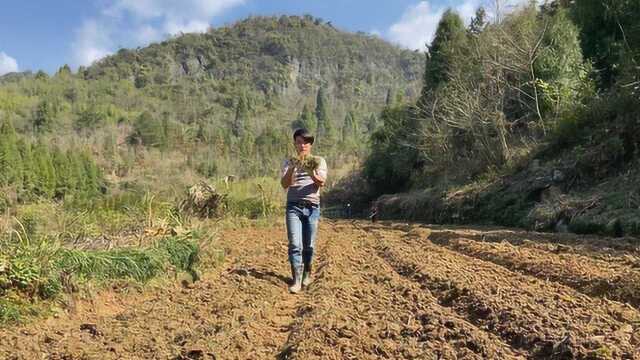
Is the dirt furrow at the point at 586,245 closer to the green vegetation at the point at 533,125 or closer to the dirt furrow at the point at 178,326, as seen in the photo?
the green vegetation at the point at 533,125

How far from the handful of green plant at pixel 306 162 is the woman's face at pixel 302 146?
51 millimetres

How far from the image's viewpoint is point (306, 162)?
19.0 feet

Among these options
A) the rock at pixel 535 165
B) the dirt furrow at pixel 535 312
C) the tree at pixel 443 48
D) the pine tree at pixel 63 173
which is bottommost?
the dirt furrow at pixel 535 312

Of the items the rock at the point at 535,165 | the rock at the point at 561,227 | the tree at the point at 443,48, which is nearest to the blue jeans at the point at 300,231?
the rock at the point at 561,227

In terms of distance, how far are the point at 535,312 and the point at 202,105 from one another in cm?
14494

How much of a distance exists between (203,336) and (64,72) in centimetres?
17219

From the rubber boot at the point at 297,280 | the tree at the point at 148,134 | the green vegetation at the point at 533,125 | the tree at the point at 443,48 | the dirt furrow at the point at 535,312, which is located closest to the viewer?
the dirt furrow at the point at 535,312

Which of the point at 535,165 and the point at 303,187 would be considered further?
the point at 535,165

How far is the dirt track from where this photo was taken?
3.41 m

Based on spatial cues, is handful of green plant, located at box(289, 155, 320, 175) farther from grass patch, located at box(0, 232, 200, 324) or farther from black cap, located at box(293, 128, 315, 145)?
grass patch, located at box(0, 232, 200, 324)

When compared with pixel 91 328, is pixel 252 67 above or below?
above

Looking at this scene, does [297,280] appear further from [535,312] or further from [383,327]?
[535,312]

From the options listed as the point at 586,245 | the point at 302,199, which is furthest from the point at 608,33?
the point at 302,199

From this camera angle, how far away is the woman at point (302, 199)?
573cm
